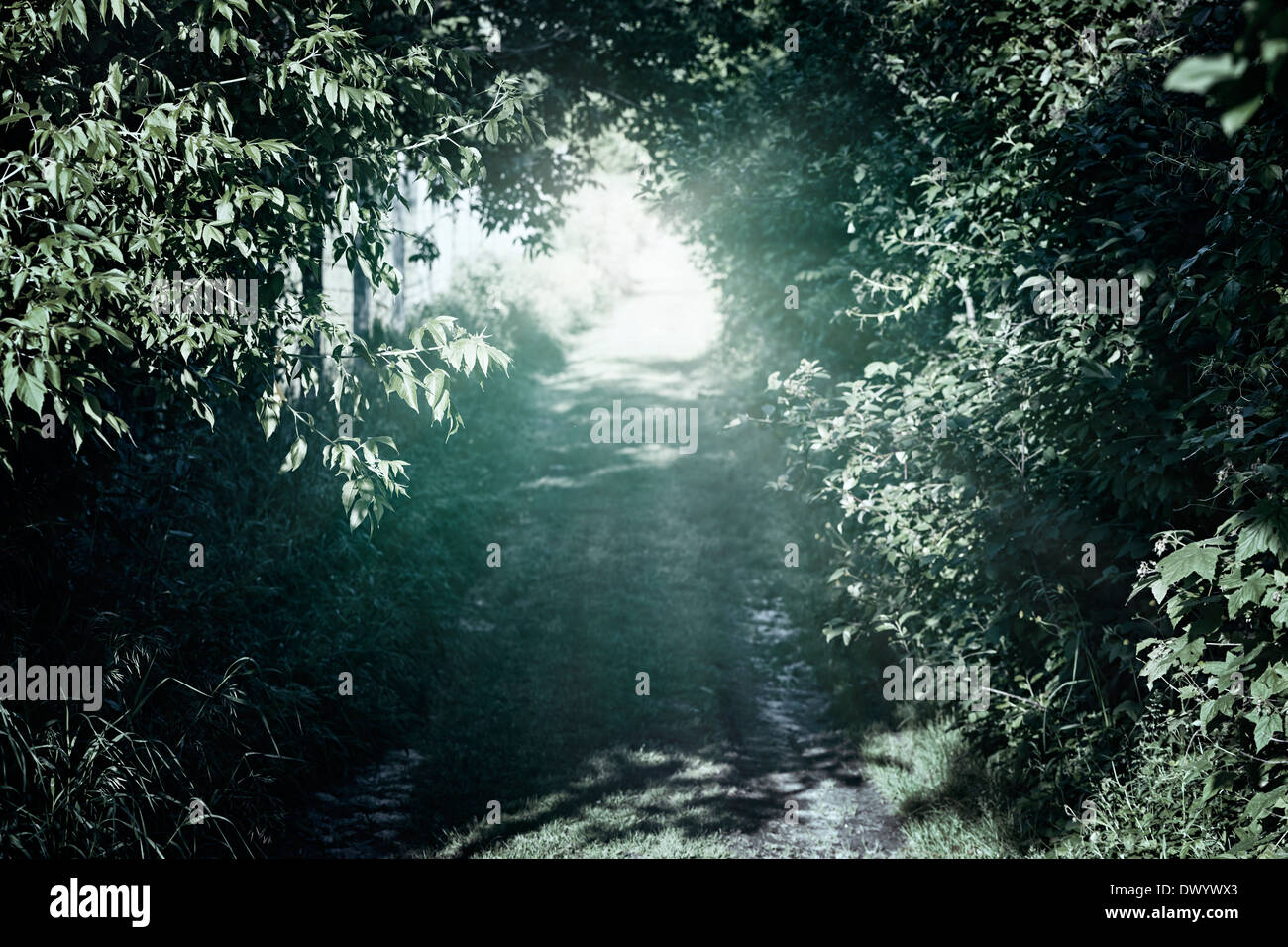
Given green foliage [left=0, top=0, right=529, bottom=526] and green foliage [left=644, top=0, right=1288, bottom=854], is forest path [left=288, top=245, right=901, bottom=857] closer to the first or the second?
green foliage [left=644, top=0, right=1288, bottom=854]

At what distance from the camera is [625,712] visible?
6293mm

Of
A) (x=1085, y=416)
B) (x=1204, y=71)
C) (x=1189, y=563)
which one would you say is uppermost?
(x=1204, y=71)

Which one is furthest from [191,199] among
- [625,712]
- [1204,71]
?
[625,712]

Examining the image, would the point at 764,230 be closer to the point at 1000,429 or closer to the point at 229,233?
the point at 1000,429

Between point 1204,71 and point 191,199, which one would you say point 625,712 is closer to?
point 191,199

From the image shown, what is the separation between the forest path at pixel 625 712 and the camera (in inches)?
193

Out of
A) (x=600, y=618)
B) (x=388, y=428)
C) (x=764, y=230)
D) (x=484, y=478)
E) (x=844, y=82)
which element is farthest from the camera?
(x=484, y=478)

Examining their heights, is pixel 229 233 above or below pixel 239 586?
above

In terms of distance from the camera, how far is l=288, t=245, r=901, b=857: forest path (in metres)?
4.91

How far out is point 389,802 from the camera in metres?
5.16

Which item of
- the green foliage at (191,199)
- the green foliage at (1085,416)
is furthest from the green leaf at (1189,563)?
the green foliage at (191,199)

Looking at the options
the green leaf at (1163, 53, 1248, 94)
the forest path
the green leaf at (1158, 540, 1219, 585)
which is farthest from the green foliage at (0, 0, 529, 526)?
the green leaf at (1158, 540, 1219, 585)

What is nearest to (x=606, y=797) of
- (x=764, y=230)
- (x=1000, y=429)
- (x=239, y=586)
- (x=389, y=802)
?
(x=389, y=802)

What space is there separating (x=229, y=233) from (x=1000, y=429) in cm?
404
